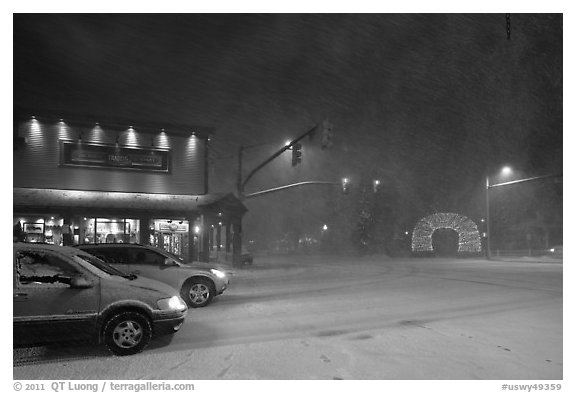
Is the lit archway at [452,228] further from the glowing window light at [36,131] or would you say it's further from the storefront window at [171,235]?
the glowing window light at [36,131]

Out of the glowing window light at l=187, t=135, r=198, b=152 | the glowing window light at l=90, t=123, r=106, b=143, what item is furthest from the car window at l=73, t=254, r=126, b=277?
the glowing window light at l=187, t=135, r=198, b=152

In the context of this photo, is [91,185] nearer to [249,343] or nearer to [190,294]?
[190,294]

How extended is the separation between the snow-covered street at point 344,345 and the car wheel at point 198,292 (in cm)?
26

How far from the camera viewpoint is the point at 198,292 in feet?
39.4

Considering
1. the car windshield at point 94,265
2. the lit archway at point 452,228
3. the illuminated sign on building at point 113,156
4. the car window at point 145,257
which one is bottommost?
the lit archway at point 452,228

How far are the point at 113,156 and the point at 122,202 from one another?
2.60m

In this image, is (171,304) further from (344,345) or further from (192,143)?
(192,143)

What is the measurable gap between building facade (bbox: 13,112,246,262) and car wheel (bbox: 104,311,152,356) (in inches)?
774

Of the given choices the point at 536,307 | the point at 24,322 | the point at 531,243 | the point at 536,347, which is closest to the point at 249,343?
the point at 24,322

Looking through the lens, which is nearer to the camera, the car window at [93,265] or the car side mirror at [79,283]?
the car side mirror at [79,283]

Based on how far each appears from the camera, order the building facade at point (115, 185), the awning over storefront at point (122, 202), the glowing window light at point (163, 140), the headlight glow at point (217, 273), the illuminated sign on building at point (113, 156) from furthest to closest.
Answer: the glowing window light at point (163, 140) < the illuminated sign on building at point (113, 156) < the building facade at point (115, 185) < the awning over storefront at point (122, 202) < the headlight glow at point (217, 273)

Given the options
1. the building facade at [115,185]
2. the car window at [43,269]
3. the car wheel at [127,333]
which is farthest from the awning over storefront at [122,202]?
the car wheel at [127,333]

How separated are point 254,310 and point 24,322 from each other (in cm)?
553

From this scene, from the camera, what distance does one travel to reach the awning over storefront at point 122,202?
2472 cm
